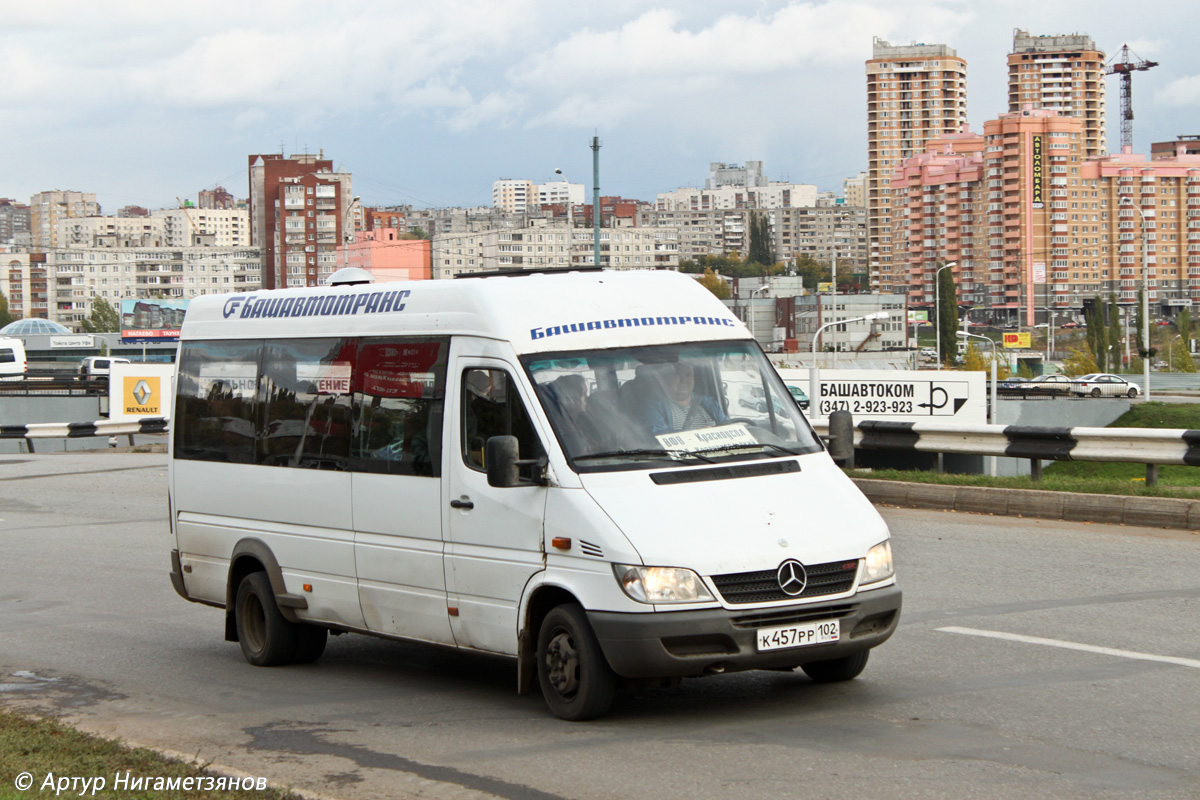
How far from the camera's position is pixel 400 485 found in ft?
24.8

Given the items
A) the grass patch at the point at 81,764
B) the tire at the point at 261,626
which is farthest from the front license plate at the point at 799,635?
the tire at the point at 261,626

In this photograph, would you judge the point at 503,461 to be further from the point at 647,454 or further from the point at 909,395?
the point at 909,395

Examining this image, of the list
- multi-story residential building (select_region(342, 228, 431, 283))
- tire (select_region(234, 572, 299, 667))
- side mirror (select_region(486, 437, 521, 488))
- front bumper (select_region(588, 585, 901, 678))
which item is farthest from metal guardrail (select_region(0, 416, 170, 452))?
multi-story residential building (select_region(342, 228, 431, 283))

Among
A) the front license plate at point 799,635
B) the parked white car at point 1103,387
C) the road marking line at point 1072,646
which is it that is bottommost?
the parked white car at point 1103,387

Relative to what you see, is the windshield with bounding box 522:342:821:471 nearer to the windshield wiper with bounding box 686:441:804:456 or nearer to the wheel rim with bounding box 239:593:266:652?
the windshield wiper with bounding box 686:441:804:456

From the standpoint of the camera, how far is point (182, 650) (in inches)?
368

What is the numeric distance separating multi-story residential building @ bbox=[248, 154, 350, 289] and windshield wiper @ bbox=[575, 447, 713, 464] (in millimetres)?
147276

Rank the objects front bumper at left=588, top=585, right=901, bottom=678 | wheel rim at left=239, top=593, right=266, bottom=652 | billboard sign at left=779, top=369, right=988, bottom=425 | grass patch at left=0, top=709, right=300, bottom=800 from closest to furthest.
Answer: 1. grass patch at left=0, top=709, right=300, bottom=800
2. front bumper at left=588, top=585, right=901, bottom=678
3. wheel rim at left=239, top=593, right=266, bottom=652
4. billboard sign at left=779, top=369, right=988, bottom=425

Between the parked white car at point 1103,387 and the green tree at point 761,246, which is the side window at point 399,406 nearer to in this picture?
the parked white car at point 1103,387

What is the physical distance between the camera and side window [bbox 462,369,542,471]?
6.84 m

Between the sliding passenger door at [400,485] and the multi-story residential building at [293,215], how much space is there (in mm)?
145817

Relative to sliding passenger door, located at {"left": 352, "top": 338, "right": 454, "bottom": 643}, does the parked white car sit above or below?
below

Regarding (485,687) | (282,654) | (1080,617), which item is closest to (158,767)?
(485,687)

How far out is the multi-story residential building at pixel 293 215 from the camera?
152 meters
